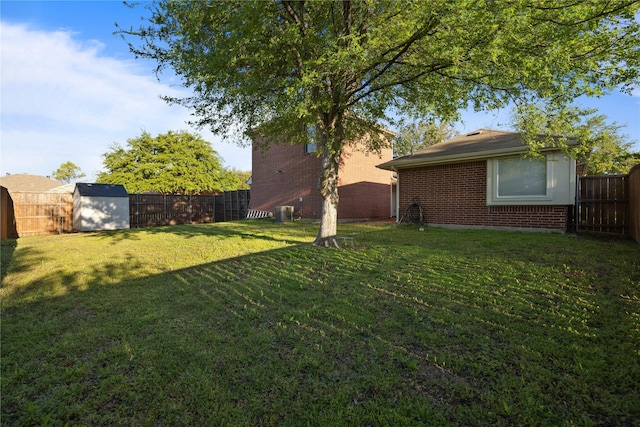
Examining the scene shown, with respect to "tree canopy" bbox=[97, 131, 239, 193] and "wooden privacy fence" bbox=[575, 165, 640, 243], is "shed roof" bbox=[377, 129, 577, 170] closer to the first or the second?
"wooden privacy fence" bbox=[575, 165, 640, 243]

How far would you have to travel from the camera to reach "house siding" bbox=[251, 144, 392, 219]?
16141 mm

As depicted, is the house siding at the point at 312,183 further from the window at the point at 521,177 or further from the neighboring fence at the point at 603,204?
the neighboring fence at the point at 603,204

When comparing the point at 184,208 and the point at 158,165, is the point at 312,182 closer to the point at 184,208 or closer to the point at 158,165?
the point at 184,208

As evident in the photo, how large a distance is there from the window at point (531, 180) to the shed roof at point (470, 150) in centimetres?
37

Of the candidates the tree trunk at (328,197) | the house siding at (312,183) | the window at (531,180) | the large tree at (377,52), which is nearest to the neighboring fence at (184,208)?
the house siding at (312,183)

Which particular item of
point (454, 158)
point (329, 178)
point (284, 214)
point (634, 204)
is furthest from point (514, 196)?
point (284, 214)

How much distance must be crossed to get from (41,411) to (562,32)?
807cm

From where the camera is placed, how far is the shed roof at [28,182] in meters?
28.4

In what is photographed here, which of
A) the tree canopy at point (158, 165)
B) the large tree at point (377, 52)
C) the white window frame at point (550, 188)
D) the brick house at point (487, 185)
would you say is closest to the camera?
the large tree at point (377, 52)

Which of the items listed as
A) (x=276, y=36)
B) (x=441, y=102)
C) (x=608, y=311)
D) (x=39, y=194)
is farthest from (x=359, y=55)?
(x=39, y=194)

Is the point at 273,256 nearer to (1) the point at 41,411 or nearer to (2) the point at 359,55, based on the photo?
(2) the point at 359,55

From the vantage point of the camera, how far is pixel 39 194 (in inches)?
596

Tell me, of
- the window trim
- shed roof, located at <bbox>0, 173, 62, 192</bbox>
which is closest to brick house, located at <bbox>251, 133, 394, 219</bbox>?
the window trim

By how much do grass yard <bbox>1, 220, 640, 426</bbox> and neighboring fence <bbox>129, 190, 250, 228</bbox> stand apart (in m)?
15.6
